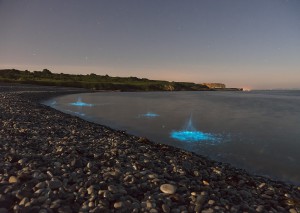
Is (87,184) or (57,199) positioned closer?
(57,199)

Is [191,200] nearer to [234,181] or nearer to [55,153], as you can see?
[234,181]

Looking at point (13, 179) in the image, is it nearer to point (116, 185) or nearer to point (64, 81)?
point (116, 185)

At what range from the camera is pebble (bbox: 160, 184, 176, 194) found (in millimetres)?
6382

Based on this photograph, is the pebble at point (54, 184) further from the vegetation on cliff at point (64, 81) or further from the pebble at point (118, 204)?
the vegetation on cliff at point (64, 81)

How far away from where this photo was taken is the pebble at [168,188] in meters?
6.38

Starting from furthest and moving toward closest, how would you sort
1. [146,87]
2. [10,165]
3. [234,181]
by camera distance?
[146,87] < [234,181] < [10,165]

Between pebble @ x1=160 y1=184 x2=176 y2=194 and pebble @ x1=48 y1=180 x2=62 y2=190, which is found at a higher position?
pebble @ x1=48 y1=180 x2=62 y2=190

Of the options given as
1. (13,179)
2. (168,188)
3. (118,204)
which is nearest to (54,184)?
(13,179)

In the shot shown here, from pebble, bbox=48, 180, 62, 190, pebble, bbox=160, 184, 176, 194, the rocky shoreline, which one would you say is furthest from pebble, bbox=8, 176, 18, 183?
pebble, bbox=160, 184, 176, 194

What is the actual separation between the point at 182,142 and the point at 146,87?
155831 mm

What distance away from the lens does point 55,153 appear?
8930 millimetres

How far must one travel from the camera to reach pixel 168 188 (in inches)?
256

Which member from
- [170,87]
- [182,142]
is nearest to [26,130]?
[182,142]

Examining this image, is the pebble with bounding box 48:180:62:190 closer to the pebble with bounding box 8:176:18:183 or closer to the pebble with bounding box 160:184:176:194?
the pebble with bounding box 8:176:18:183
